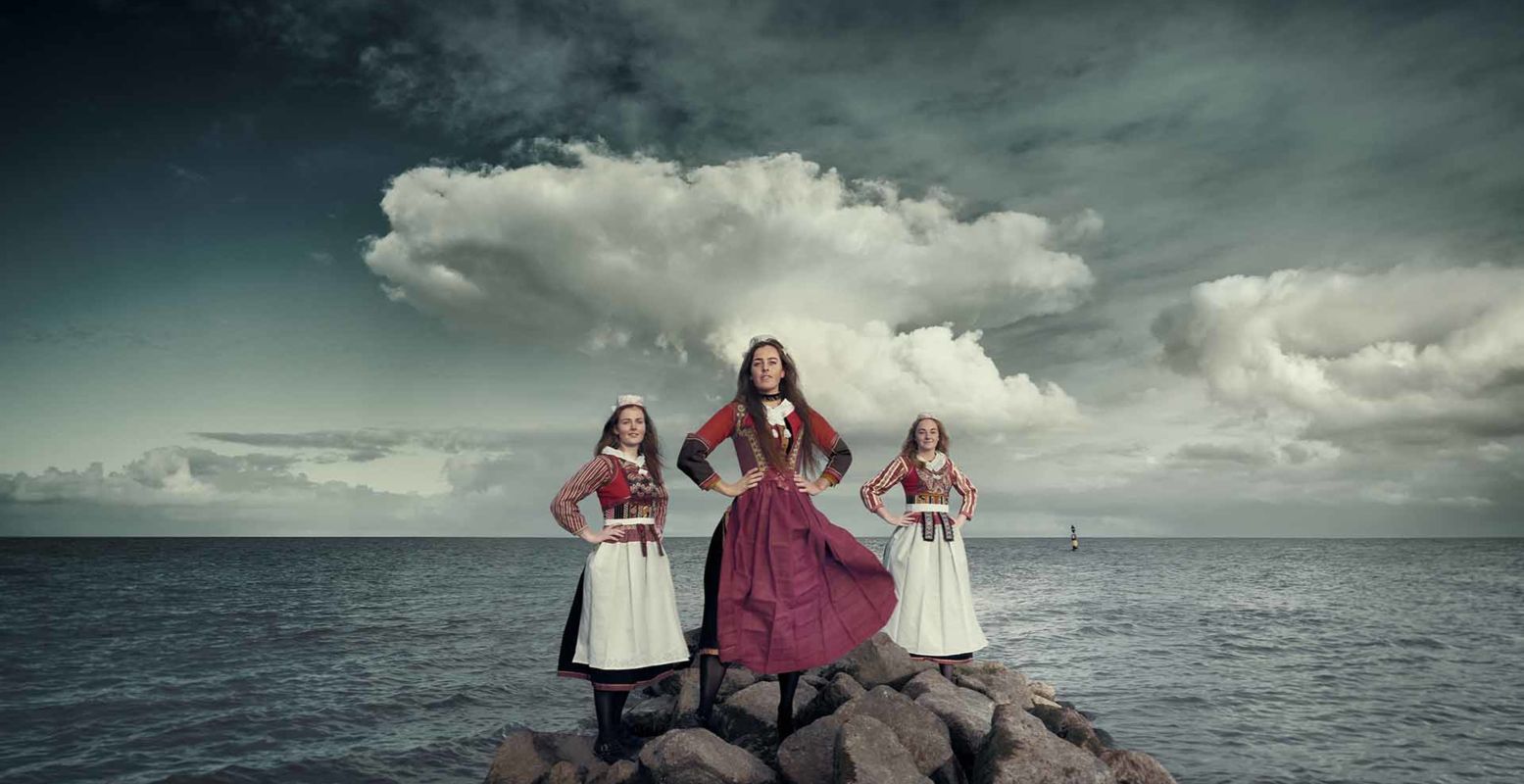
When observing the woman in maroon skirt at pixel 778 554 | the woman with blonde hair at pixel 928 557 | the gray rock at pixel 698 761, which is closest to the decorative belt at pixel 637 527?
the woman in maroon skirt at pixel 778 554

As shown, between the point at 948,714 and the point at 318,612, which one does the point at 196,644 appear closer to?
the point at 318,612

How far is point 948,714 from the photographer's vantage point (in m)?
5.98

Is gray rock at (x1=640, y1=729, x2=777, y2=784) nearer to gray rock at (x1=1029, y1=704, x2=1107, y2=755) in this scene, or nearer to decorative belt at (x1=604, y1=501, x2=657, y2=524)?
decorative belt at (x1=604, y1=501, x2=657, y2=524)

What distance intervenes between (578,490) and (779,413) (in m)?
1.62

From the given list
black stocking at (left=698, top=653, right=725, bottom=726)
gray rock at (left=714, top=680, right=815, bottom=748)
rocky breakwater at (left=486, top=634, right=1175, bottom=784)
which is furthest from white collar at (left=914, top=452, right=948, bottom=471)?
black stocking at (left=698, top=653, right=725, bottom=726)

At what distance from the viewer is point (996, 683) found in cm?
798

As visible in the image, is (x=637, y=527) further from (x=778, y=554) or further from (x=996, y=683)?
(x=996, y=683)

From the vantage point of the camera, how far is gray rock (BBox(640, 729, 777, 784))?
482cm

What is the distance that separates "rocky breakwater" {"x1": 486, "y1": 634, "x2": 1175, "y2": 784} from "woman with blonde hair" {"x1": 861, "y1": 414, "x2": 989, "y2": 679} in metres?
0.75

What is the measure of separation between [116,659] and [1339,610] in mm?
30681

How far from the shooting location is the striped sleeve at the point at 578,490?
19.9 feet

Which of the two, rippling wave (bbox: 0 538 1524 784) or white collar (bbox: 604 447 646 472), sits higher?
white collar (bbox: 604 447 646 472)

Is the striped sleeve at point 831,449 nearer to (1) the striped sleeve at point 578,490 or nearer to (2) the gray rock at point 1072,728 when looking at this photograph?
(1) the striped sleeve at point 578,490

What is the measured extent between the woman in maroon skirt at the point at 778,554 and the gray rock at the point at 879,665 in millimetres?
1526
